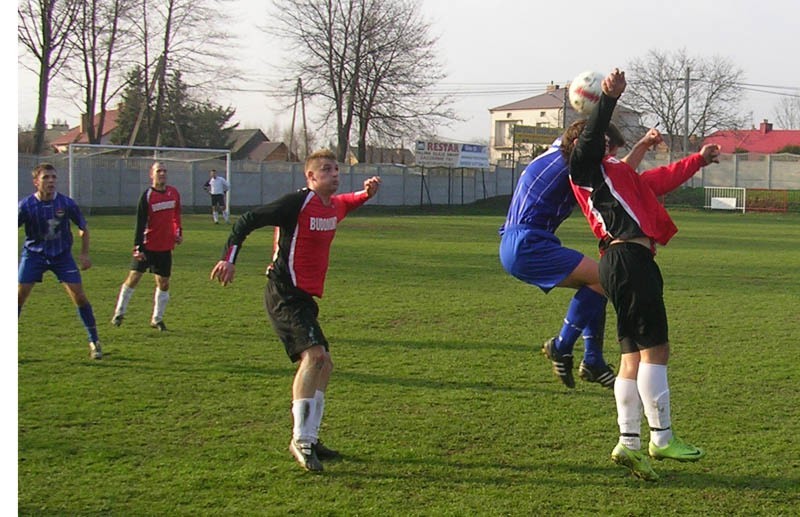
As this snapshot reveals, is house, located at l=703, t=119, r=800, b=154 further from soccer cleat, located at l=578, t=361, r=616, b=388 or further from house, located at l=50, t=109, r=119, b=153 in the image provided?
soccer cleat, located at l=578, t=361, r=616, b=388

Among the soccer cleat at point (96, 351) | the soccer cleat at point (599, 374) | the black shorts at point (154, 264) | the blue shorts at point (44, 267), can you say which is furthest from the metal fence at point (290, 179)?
the soccer cleat at point (599, 374)

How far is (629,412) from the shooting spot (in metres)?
5.17

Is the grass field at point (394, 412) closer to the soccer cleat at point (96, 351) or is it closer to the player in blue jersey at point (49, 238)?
the soccer cleat at point (96, 351)

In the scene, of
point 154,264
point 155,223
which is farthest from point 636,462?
point 155,223

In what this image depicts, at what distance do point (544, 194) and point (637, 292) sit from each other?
105 centimetres

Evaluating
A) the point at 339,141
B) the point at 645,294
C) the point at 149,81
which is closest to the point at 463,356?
the point at 645,294

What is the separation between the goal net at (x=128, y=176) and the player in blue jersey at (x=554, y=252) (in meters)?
29.7

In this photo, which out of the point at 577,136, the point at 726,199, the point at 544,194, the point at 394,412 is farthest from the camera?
the point at 726,199

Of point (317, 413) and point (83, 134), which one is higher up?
point (83, 134)

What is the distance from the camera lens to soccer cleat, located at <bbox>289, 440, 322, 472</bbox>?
17.2 ft

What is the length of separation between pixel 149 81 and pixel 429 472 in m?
47.2

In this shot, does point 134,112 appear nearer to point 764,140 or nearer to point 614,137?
point 614,137

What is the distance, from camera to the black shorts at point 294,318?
555 cm

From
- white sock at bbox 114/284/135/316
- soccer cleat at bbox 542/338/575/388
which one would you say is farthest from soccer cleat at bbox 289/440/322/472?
white sock at bbox 114/284/135/316
